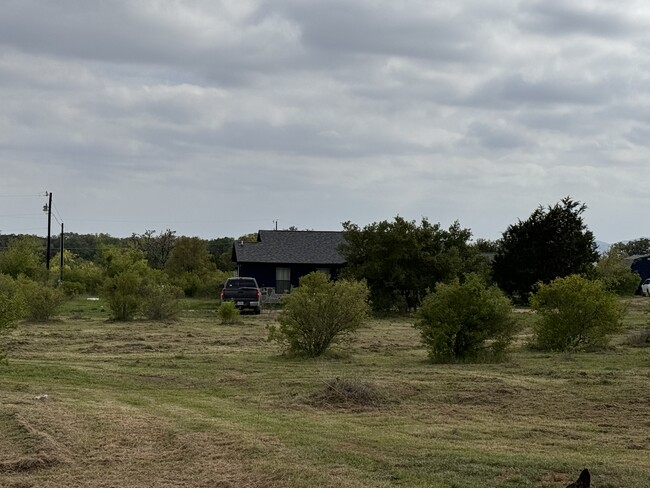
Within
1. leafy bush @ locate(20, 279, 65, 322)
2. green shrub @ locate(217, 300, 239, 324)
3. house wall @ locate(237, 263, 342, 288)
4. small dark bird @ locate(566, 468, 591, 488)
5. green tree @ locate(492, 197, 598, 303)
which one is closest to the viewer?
small dark bird @ locate(566, 468, 591, 488)

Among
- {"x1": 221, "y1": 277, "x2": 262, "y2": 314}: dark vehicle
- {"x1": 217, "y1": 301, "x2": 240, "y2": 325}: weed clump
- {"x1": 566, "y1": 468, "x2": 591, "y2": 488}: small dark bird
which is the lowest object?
{"x1": 566, "y1": 468, "x2": 591, "y2": 488}: small dark bird

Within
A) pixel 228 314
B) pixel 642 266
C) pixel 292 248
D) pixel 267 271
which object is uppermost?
pixel 292 248

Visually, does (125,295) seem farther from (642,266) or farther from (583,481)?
(642,266)

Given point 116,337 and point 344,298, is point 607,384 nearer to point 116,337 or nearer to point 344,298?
point 344,298

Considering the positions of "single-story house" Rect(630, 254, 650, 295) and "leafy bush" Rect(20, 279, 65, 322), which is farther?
"single-story house" Rect(630, 254, 650, 295)

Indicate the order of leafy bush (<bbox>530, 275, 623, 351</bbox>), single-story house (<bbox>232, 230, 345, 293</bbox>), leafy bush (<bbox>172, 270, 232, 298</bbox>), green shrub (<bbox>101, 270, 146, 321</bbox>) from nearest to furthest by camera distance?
leafy bush (<bbox>530, 275, 623, 351</bbox>) < green shrub (<bbox>101, 270, 146, 321</bbox>) < single-story house (<bbox>232, 230, 345, 293</bbox>) < leafy bush (<bbox>172, 270, 232, 298</bbox>)

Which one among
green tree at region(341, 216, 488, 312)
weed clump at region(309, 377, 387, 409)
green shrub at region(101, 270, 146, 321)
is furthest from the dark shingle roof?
weed clump at region(309, 377, 387, 409)

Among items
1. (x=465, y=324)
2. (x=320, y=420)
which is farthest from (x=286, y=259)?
(x=320, y=420)

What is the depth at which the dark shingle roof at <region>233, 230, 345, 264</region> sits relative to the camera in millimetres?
50062

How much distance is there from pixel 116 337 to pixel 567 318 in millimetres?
12321

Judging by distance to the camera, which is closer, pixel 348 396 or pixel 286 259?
pixel 348 396

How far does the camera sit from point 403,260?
3978 centimetres

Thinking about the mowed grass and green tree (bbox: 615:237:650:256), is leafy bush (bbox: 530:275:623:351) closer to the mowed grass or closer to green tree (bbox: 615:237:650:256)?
the mowed grass

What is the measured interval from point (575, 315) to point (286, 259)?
30.4 metres
